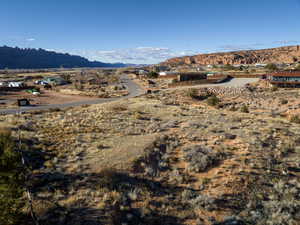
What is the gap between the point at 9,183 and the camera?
22.4 ft

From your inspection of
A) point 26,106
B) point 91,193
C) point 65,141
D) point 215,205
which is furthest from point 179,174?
point 26,106

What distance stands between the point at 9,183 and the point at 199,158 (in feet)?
36.0

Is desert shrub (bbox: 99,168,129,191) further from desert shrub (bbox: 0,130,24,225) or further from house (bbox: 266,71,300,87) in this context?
house (bbox: 266,71,300,87)

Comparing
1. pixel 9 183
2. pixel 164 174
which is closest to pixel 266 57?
pixel 164 174

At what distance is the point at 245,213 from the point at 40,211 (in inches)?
373

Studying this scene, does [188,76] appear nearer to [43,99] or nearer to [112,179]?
[43,99]

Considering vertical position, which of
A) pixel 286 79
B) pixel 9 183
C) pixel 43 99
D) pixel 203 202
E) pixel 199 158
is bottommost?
pixel 203 202

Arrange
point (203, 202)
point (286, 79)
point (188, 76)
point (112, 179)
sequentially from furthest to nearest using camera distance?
1. point (188, 76)
2. point (286, 79)
3. point (112, 179)
4. point (203, 202)

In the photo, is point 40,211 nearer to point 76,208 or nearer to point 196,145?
point 76,208

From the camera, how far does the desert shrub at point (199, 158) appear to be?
12.5 meters

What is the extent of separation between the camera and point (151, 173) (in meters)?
11.9

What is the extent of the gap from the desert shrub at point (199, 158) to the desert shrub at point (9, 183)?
31.2ft

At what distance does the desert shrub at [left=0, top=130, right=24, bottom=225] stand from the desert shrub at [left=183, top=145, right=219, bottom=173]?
950cm

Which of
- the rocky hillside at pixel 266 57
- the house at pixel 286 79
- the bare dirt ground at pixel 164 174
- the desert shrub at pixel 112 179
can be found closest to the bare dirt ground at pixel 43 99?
the bare dirt ground at pixel 164 174
